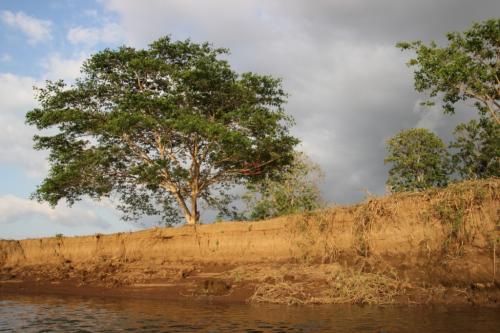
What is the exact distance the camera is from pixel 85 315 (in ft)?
37.7

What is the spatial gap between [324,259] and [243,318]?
5465 millimetres

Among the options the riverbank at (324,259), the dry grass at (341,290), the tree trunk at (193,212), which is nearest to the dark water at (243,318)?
the dry grass at (341,290)

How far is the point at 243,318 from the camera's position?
1026 cm

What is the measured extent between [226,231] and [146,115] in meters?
7.83

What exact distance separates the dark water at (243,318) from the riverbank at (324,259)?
53.0 inches

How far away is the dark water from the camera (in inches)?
345

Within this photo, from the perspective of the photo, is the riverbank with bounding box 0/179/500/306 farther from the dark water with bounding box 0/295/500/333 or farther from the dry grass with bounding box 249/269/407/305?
the dark water with bounding box 0/295/500/333

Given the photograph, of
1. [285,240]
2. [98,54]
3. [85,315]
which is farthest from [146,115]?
[85,315]

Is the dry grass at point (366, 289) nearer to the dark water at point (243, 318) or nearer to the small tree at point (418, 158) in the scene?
the dark water at point (243, 318)

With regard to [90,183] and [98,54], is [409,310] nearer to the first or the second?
[90,183]

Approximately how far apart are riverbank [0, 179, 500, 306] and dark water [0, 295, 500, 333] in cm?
135

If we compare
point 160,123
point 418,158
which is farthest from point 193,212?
point 418,158

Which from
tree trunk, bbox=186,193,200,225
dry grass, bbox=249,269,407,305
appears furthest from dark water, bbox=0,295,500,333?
tree trunk, bbox=186,193,200,225

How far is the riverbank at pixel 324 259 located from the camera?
12.4 meters
